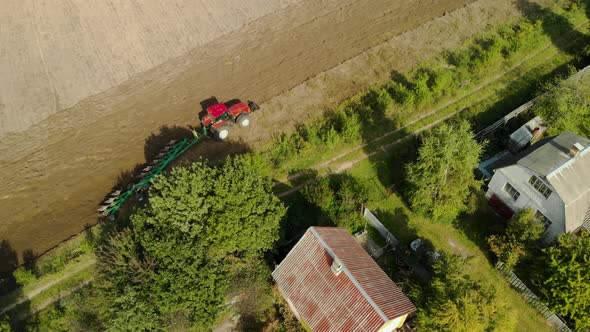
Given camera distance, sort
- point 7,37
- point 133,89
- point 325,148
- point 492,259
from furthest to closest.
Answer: point 7,37 → point 133,89 → point 325,148 → point 492,259

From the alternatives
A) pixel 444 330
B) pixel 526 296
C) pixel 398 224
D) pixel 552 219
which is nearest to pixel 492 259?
pixel 526 296

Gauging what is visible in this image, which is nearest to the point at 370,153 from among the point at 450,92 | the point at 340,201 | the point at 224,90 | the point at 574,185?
the point at 340,201

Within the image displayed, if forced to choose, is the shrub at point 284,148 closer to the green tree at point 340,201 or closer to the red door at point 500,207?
the green tree at point 340,201

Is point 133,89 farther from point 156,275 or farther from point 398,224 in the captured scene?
point 398,224

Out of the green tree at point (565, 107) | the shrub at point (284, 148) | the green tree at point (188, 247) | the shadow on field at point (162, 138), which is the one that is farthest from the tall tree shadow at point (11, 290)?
the green tree at point (565, 107)

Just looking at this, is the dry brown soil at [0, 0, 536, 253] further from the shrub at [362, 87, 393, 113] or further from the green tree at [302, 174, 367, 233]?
the green tree at [302, 174, 367, 233]

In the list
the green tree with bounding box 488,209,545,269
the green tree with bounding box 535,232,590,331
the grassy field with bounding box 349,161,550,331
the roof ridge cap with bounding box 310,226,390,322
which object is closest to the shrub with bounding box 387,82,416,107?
the grassy field with bounding box 349,161,550,331

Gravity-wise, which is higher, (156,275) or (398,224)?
(156,275)

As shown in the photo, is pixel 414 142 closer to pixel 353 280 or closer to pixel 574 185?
pixel 574 185
